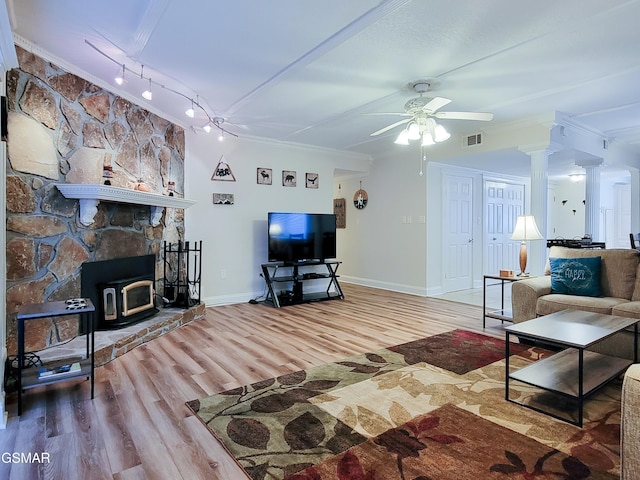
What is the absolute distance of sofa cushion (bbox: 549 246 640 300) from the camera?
3236 millimetres

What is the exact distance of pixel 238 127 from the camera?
5.01 meters

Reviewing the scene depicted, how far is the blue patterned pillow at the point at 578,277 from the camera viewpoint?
3324 mm

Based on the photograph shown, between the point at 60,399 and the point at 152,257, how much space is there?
201 centimetres

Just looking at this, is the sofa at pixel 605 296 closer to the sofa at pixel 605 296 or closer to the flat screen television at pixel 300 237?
the sofa at pixel 605 296

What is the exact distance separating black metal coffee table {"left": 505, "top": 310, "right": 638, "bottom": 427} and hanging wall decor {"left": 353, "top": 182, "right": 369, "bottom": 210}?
4.74m

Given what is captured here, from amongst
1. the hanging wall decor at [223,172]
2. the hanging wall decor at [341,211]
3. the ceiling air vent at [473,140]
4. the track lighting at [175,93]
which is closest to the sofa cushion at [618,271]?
the ceiling air vent at [473,140]

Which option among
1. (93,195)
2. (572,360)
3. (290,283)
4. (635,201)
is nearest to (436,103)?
(572,360)

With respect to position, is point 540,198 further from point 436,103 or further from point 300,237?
point 300,237

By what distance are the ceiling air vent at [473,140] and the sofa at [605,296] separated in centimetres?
210

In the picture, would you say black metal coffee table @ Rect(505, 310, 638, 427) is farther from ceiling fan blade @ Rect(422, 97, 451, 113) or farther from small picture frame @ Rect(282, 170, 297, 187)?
small picture frame @ Rect(282, 170, 297, 187)

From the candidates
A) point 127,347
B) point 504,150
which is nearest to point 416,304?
point 504,150

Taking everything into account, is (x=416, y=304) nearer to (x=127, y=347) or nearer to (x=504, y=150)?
(x=504, y=150)

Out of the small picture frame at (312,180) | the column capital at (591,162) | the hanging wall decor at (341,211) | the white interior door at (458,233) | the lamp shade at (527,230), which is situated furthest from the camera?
the hanging wall decor at (341,211)

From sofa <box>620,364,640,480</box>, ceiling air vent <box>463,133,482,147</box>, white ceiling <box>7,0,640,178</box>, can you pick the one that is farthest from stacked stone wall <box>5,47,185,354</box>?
ceiling air vent <box>463,133,482,147</box>
